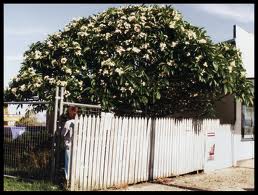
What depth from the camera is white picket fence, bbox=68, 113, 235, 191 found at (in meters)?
8.94

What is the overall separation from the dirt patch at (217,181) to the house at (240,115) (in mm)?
2522

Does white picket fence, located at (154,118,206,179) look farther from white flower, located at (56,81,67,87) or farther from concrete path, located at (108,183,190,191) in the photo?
white flower, located at (56,81,67,87)

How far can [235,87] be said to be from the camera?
14297 mm

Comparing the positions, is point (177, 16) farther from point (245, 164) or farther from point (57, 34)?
point (245, 164)

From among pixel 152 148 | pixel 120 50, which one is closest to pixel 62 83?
pixel 120 50

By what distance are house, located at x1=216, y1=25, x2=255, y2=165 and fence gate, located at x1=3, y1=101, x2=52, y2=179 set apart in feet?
26.9

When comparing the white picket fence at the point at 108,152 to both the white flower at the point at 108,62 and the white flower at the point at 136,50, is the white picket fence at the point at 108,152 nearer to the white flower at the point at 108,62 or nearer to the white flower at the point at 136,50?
the white flower at the point at 108,62

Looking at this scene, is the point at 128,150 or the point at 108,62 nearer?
the point at 128,150

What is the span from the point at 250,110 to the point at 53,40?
29.0 ft

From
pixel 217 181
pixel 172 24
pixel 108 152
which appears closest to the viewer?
pixel 108 152

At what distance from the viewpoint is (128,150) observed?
1013cm

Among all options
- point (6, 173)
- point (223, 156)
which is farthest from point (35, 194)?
point (223, 156)

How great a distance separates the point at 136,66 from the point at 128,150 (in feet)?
15.0

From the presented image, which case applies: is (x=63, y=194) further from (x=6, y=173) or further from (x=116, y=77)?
(x=116, y=77)
